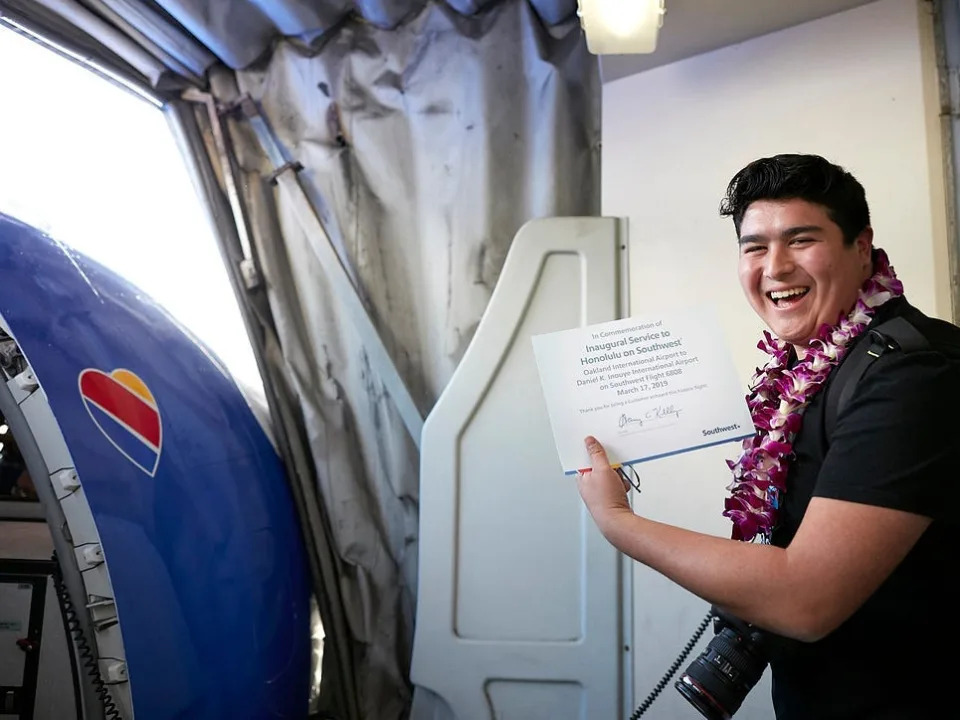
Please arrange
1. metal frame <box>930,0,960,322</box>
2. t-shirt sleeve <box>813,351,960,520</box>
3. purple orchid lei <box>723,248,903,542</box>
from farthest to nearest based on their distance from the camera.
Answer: metal frame <box>930,0,960,322</box> < purple orchid lei <box>723,248,903,542</box> < t-shirt sleeve <box>813,351,960,520</box>

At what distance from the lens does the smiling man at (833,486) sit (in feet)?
2.21

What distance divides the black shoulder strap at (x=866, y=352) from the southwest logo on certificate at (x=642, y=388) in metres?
0.15

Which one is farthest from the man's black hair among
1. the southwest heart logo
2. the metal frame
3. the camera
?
the southwest heart logo

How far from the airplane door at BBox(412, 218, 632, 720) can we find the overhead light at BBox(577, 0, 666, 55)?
366 millimetres

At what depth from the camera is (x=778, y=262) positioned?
885mm

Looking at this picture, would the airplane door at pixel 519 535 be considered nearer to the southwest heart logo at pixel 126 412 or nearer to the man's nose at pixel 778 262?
the southwest heart logo at pixel 126 412

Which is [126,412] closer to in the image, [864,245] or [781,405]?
[781,405]

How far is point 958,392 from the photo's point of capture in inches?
27.5

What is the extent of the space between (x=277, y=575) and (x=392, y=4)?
4.96 feet

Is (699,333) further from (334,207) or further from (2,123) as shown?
(2,123)

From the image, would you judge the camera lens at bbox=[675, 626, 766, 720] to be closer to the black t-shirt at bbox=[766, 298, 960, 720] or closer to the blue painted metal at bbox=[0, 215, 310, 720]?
the black t-shirt at bbox=[766, 298, 960, 720]
